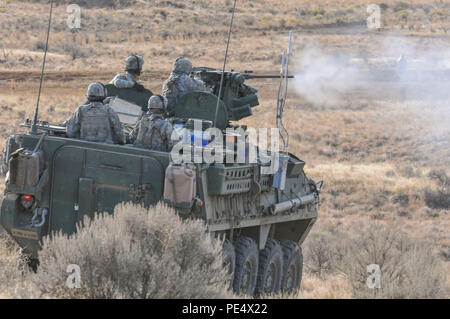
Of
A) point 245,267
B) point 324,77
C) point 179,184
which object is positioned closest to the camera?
point 179,184

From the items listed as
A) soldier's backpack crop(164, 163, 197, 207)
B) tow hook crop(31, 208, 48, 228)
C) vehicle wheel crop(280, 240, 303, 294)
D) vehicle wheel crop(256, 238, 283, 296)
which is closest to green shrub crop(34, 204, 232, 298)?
soldier's backpack crop(164, 163, 197, 207)

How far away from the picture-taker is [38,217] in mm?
11773

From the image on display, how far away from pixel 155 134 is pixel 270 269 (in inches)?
124

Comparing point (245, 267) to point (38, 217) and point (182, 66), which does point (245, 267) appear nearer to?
point (38, 217)

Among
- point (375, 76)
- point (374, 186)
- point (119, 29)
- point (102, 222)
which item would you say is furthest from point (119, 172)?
point (119, 29)

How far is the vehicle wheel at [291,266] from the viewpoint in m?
14.5

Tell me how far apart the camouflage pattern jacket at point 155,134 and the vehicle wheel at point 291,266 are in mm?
3489

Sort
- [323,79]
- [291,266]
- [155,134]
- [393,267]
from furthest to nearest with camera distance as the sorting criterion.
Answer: [323,79] → [291,266] → [393,267] → [155,134]

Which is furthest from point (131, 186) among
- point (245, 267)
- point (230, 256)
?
point (245, 267)

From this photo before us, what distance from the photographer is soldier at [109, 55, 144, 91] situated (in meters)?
14.1
